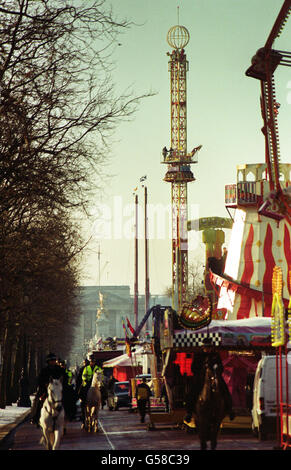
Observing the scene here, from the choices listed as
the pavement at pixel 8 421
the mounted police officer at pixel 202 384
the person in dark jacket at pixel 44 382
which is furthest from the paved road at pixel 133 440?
the person in dark jacket at pixel 44 382

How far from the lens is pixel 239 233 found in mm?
58938

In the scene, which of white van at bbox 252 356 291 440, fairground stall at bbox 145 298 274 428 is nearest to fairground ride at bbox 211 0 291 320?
fairground stall at bbox 145 298 274 428

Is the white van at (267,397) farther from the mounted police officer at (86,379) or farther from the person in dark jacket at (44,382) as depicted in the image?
the mounted police officer at (86,379)

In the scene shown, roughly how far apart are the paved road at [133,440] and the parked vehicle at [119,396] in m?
17.8

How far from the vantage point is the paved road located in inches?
920

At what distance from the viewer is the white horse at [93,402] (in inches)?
1201

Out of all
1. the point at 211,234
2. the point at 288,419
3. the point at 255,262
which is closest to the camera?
the point at 288,419

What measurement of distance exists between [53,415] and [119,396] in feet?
112

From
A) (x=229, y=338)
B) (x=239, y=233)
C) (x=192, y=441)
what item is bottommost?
(x=192, y=441)
